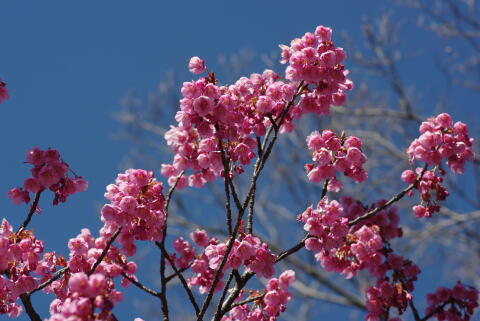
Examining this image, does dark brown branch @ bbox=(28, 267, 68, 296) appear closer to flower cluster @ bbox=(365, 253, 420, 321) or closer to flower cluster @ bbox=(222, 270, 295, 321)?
flower cluster @ bbox=(222, 270, 295, 321)

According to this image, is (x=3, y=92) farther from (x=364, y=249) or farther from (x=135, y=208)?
(x=364, y=249)

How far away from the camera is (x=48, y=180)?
98.2 inches

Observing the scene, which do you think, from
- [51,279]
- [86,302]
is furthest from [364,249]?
[86,302]

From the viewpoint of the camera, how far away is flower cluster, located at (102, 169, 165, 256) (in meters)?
2.59

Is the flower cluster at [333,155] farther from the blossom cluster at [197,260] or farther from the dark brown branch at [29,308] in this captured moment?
the dark brown branch at [29,308]

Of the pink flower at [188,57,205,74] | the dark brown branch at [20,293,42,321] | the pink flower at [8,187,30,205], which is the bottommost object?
the dark brown branch at [20,293,42,321]

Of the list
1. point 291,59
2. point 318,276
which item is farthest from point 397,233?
point 318,276

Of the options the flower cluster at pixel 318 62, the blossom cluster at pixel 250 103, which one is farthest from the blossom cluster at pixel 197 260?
the flower cluster at pixel 318 62

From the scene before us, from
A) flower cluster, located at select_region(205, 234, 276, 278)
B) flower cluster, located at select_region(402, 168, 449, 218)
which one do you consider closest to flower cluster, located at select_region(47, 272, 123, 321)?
flower cluster, located at select_region(205, 234, 276, 278)

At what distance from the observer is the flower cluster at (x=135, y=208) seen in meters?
2.59

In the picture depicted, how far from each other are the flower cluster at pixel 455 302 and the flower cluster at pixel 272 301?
1.12 m

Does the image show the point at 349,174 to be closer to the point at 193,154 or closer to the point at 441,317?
the point at 193,154

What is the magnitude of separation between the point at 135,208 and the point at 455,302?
2.01 metres

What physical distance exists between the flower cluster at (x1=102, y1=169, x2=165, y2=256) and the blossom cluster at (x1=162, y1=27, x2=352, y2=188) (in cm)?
29
